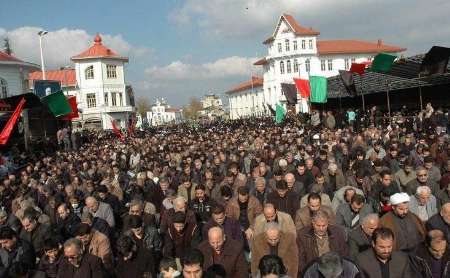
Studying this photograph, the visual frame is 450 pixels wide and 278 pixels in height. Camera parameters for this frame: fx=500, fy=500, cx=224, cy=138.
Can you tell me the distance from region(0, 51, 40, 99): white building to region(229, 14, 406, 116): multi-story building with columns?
128ft

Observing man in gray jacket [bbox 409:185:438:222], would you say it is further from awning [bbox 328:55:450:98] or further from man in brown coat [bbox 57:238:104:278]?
awning [bbox 328:55:450:98]

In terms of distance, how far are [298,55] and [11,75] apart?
4305 centimetres

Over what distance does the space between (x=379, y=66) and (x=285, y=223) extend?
1563 cm

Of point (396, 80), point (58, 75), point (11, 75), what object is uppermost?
point (58, 75)

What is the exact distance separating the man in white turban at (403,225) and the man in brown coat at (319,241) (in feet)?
2.13

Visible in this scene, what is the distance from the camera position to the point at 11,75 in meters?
42.8

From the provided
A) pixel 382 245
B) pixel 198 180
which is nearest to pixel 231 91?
pixel 198 180

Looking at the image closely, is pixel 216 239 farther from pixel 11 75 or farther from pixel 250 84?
pixel 250 84

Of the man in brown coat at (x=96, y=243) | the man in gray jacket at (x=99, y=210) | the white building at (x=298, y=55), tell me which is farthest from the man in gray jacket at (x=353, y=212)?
the white building at (x=298, y=55)

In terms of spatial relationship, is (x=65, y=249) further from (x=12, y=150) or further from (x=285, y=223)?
(x=12, y=150)

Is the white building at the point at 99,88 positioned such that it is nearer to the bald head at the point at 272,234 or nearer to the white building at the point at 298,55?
the white building at the point at 298,55

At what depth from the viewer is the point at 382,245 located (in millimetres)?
4527

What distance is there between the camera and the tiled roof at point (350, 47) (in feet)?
251

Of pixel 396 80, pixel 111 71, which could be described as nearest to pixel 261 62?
pixel 111 71
